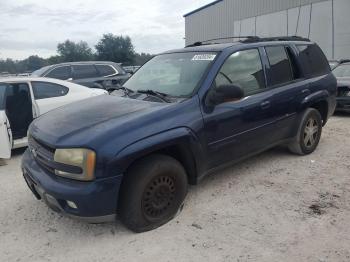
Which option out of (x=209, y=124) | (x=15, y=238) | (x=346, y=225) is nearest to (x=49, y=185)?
(x=15, y=238)

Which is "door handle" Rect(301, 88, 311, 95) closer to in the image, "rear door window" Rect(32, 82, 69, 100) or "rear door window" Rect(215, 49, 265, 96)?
"rear door window" Rect(215, 49, 265, 96)

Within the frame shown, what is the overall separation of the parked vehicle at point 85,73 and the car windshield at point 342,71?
19.1ft

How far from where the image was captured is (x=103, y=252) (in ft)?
10.9

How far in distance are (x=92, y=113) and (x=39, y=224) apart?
4.19ft

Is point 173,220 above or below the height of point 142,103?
below

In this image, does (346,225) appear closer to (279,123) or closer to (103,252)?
(279,123)

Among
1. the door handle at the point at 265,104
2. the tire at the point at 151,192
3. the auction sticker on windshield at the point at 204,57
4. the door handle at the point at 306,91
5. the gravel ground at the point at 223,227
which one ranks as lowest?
the gravel ground at the point at 223,227

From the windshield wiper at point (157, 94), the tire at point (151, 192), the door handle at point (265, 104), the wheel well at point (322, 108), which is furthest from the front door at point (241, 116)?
the wheel well at point (322, 108)

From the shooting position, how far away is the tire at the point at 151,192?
3406mm

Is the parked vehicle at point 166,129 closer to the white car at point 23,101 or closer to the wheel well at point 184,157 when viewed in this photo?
the wheel well at point 184,157

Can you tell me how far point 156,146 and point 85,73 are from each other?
27.9 feet

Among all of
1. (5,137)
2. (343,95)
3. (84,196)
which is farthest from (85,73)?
(84,196)

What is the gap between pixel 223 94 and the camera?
3951mm

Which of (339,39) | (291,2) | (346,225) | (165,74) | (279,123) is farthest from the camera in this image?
(291,2)
